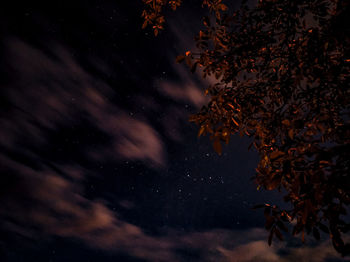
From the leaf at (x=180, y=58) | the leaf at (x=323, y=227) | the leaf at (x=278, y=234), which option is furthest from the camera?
the leaf at (x=180, y=58)

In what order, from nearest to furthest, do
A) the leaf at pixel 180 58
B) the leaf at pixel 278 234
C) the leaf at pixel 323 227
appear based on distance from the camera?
the leaf at pixel 278 234 → the leaf at pixel 323 227 → the leaf at pixel 180 58

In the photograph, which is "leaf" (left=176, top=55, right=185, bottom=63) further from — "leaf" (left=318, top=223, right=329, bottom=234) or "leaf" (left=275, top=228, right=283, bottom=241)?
"leaf" (left=318, top=223, right=329, bottom=234)

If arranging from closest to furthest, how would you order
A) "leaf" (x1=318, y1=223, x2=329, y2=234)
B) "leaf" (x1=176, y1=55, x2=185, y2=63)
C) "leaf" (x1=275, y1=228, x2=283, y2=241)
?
"leaf" (x1=275, y1=228, x2=283, y2=241), "leaf" (x1=318, y1=223, x2=329, y2=234), "leaf" (x1=176, y1=55, x2=185, y2=63)

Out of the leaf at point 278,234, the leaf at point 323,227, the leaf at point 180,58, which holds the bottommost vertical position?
the leaf at point 278,234

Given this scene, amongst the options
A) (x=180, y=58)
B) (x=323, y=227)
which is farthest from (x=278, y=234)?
(x=180, y=58)

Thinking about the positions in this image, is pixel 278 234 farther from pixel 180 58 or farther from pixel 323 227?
pixel 180 58

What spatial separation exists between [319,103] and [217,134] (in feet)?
6.83

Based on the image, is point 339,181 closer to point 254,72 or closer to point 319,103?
point 319,103

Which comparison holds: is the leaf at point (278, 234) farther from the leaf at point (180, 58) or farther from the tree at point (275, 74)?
the leaf at point (180, 58)

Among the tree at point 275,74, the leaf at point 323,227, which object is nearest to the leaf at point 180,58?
the tree at point 275,74

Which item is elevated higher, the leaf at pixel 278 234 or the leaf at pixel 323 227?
the leaf at pixel 323 227

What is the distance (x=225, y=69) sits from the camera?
412cm

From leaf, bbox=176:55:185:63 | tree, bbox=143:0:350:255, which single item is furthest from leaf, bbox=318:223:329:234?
leaf, bbox=176:55:185:63

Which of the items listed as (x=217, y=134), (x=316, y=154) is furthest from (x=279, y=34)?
(x=316, y=154)
